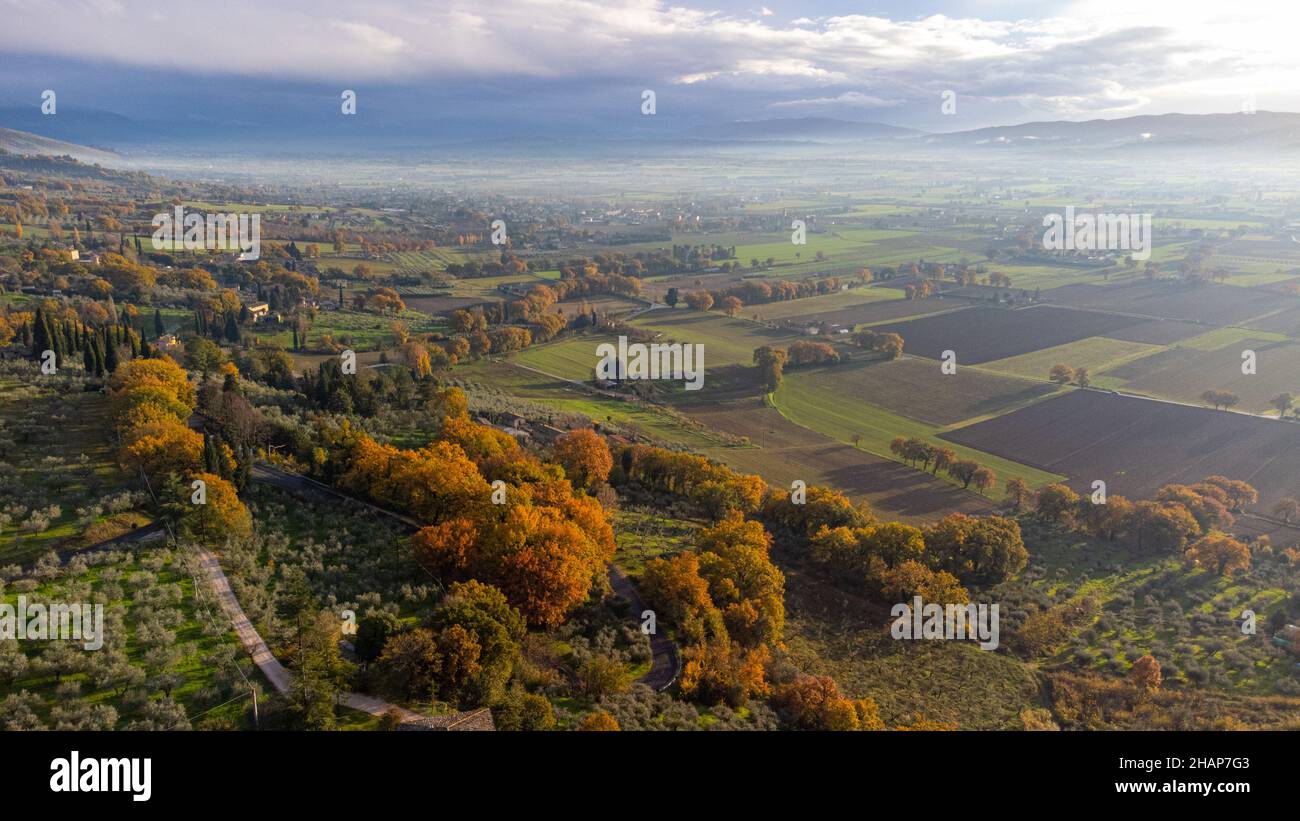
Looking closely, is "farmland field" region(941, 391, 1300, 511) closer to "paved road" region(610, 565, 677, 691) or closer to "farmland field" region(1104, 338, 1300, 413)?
"farmland field" region(1104, 338, 1300, 413)

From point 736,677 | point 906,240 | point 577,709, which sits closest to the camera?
point 577,709

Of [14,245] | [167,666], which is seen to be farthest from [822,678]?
[14,245]

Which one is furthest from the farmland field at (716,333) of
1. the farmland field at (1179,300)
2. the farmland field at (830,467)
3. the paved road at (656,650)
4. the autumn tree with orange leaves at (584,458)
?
the paved road at (656,650)

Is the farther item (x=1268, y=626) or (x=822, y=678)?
(x=1268, y=626)

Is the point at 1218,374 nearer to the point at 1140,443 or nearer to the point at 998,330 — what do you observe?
the point at 998,330

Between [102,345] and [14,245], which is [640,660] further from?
[14,245]
